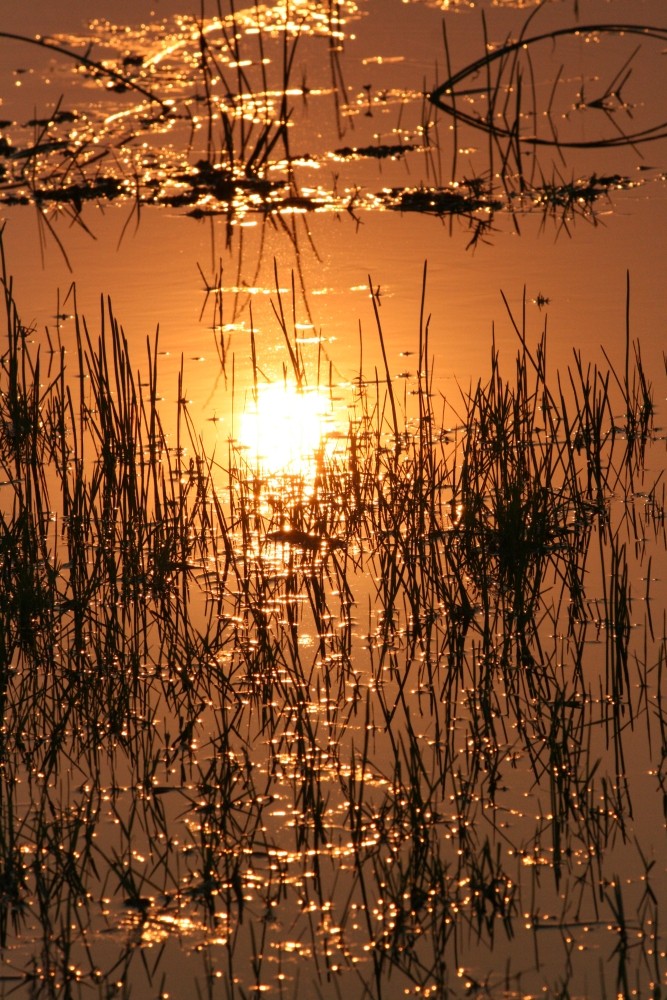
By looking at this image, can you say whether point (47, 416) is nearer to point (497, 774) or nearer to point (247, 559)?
point (247, 559)

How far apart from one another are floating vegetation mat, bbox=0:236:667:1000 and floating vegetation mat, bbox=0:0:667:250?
2893mm

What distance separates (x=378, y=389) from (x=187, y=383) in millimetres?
666

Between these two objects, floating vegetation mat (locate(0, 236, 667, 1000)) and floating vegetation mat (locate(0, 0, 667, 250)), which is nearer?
floating vegetation mat (locate(0, 236, 667, 1000))

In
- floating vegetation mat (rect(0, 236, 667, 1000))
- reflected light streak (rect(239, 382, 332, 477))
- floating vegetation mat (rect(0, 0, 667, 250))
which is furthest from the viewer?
floating vegetation mat (rect(0, 0, 667, 250))

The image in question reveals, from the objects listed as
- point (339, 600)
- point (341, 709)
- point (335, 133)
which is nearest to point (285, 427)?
Result: point (339, 600)

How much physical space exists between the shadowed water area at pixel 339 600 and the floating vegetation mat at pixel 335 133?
0.07 meters

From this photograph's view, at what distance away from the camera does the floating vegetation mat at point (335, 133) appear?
24.4 feet

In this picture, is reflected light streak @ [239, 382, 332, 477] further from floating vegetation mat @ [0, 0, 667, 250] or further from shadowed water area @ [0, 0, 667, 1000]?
floating vegetation mat @ [0, 0, 667, 250]

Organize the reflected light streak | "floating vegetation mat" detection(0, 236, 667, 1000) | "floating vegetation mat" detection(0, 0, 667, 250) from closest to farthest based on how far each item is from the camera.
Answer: "floating vegetation mat" detection(0, 236, 667, 1000), the reflected light streak, "floating vegetation mat" detection(0, 0, 667, 250)

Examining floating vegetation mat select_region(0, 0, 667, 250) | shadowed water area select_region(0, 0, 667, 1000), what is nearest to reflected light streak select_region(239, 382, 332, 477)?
shadowed water area select_region(0, 0, 667, 1000)

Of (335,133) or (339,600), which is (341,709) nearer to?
(339,600)

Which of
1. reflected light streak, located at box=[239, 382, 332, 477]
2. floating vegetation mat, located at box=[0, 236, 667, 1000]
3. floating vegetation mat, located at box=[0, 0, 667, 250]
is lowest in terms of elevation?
floating vegetation mat, located at box=[0, 236, 667, 1000]

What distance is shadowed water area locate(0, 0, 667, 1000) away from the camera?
2410mm

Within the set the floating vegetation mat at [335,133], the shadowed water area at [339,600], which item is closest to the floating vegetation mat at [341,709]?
the shadowed water area at [339,600]
